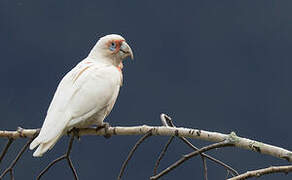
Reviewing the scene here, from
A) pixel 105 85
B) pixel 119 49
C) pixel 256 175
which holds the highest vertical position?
pixel 119 49

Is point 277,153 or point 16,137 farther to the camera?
point 16,137

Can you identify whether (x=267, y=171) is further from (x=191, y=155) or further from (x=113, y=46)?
(x=113, y=46)

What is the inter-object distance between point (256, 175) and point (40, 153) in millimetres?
722

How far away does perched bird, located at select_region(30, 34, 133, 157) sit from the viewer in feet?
5.11

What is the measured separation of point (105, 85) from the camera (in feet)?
5.83

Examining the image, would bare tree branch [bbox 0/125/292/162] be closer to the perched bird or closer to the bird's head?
the perched bird

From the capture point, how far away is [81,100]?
1.70 meters

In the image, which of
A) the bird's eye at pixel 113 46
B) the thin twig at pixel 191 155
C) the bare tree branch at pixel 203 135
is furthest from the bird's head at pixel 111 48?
the thin twig at pixel 191 155

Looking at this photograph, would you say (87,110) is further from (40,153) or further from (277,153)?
(277,153)

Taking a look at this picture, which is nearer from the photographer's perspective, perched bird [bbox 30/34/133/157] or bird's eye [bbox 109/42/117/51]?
perched bird [bbox 30/34/133/157]

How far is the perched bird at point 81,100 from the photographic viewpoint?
156 cm

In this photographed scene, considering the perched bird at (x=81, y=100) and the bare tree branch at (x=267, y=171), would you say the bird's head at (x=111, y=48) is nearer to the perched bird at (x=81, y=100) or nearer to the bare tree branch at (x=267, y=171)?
the perched bird at (x=81, y=100)

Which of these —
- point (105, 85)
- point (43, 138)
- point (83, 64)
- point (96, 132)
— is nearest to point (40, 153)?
point (43, 138)

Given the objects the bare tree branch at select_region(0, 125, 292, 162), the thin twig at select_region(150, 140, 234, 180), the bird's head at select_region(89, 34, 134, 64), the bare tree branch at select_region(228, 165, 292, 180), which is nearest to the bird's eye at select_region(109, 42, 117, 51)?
the bird's head at select_region(89, 34, 134, 64)
